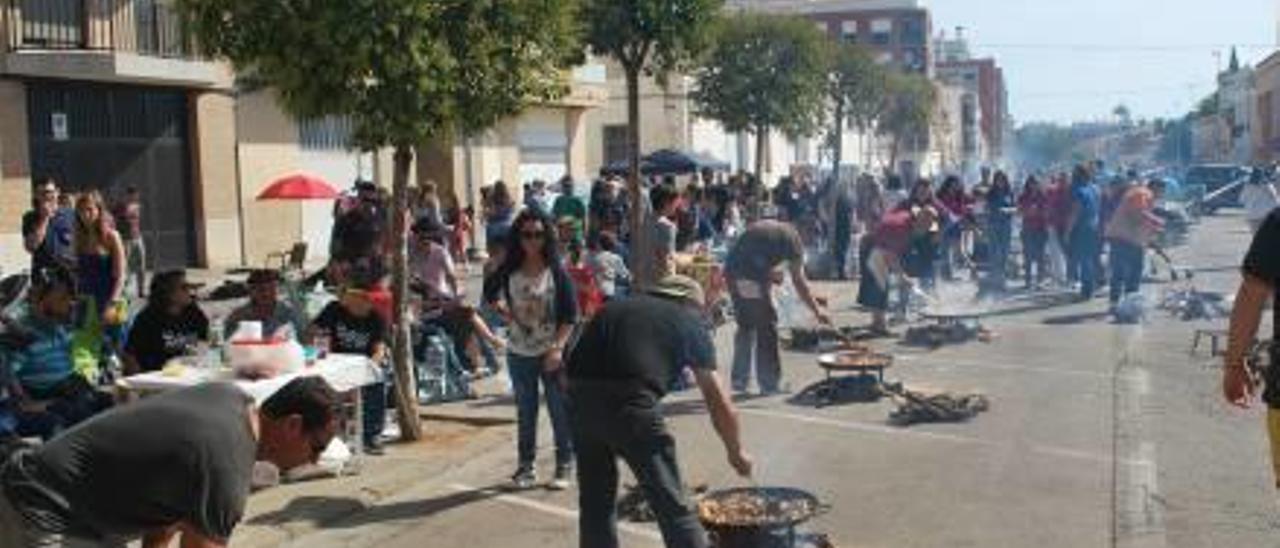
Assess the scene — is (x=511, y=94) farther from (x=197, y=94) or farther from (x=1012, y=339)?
(x=197, y=94)

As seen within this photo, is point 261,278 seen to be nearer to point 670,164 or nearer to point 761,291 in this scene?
point 761,291

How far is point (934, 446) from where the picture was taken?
9.81 metres

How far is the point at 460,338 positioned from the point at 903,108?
53029 mm

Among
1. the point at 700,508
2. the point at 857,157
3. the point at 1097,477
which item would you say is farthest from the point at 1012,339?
the point at 857,157

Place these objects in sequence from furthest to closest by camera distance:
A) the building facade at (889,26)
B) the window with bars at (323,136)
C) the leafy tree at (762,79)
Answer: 1. the building facade at (889,26)
2. the leafy tree at (762,79)
3. the window with bars at (323,136)

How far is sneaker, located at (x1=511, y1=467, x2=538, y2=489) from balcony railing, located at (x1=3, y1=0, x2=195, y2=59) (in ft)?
49.3

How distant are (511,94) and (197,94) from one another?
60.5 ft

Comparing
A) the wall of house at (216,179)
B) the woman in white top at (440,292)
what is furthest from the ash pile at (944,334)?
the wall of house at (216,179)

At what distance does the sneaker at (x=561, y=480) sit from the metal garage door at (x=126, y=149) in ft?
55.5

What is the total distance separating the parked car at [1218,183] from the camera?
4625cm

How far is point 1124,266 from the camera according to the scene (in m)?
18.0

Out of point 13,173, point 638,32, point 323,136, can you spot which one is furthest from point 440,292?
point 323,136

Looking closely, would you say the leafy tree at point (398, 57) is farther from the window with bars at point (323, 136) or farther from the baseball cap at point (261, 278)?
the window with bars at point (323, 136)

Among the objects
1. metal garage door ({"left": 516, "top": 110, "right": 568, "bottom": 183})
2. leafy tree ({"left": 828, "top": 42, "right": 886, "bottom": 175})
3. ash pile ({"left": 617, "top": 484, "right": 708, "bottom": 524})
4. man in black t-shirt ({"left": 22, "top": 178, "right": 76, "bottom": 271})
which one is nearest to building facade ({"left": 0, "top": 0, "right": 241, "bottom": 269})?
man in black t-shirt ({"left": 22, "top": 178, "right": 76, "bottom": 271})
